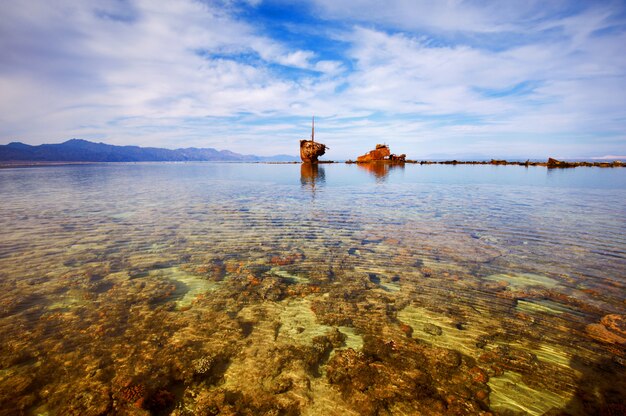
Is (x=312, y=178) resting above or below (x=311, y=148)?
below

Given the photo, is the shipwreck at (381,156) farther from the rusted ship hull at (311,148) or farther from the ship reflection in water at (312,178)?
the ship reflection in water at (312,178)

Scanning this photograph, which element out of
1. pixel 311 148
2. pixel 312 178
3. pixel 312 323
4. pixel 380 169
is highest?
pixel 311 148

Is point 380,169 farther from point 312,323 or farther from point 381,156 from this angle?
point 312,323

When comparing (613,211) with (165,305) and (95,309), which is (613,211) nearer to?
(165,305)

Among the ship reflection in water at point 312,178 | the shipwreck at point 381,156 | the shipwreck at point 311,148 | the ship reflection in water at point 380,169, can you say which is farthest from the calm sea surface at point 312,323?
the shipwreck at point 381,156

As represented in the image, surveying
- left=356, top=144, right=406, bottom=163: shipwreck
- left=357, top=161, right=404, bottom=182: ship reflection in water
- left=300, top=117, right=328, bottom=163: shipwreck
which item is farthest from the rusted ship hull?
left=356, top=144, right=406, bottom=163: shipwreck

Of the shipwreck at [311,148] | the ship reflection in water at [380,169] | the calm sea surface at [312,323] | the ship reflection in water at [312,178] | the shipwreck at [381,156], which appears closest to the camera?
the calm sea surface at [312,323]

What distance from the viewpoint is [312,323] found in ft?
20.5

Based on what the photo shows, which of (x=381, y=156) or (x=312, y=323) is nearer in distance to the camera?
(x=312, y=323)

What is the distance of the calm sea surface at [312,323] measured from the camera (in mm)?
4262

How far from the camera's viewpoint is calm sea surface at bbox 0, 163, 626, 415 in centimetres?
426

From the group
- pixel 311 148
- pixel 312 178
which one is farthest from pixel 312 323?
pixel 311 148

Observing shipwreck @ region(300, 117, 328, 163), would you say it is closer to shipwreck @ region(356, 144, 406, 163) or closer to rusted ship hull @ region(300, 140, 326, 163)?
rusted ship hull @ region(300, 140, 326, 163)

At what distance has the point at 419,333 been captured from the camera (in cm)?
584
